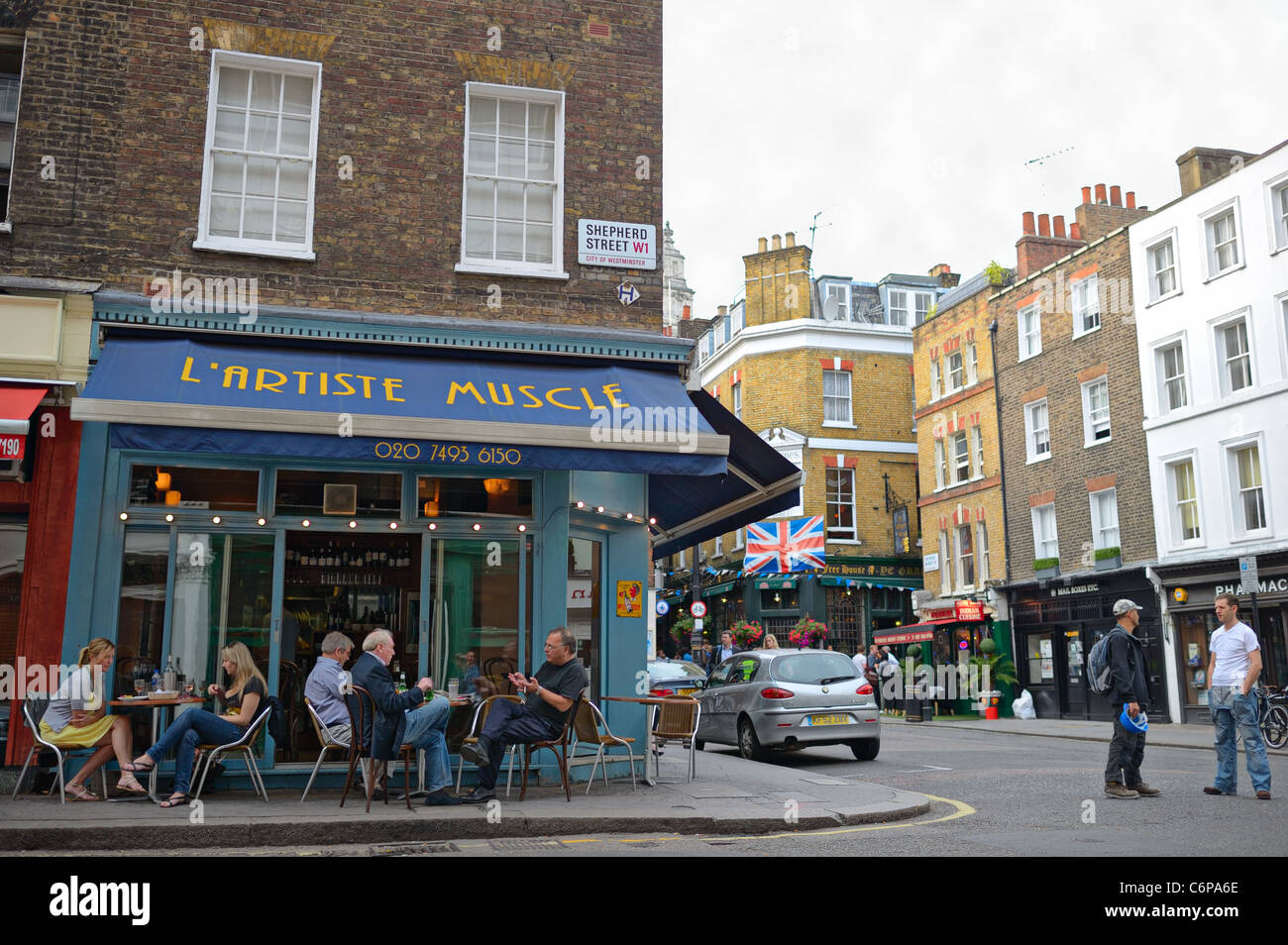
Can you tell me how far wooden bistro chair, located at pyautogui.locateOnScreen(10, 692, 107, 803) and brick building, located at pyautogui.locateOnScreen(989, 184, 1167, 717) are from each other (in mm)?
23253

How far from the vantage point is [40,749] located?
961 centimetres

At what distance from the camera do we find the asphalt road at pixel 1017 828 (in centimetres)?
736

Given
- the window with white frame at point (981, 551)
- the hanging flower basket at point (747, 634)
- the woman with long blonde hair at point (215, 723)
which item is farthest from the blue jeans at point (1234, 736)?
the hanging flower basket at point (747, 634)

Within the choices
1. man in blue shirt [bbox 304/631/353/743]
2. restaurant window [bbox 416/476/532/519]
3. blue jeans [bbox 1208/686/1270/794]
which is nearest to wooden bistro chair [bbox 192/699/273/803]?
man in blue shirt [bbox 304/631/353/743]

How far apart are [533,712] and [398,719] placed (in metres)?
1.19

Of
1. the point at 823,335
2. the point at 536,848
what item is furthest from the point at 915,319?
the point at 536,848

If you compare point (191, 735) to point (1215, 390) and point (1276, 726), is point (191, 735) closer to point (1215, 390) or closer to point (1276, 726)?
point (1276, 726)

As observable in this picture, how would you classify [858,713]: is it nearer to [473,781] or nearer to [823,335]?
[473,781]

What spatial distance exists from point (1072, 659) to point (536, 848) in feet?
79.5

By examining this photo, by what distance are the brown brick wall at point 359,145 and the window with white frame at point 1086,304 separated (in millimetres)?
19956

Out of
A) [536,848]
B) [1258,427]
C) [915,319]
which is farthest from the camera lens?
[915,319]

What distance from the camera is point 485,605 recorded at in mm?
10977

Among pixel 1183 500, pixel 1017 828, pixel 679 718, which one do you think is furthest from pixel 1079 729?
pixel 1017 828

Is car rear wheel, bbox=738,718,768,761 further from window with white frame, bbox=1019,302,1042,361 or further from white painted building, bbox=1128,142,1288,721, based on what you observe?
window with white frame, bbox=1019,302,1042,361
